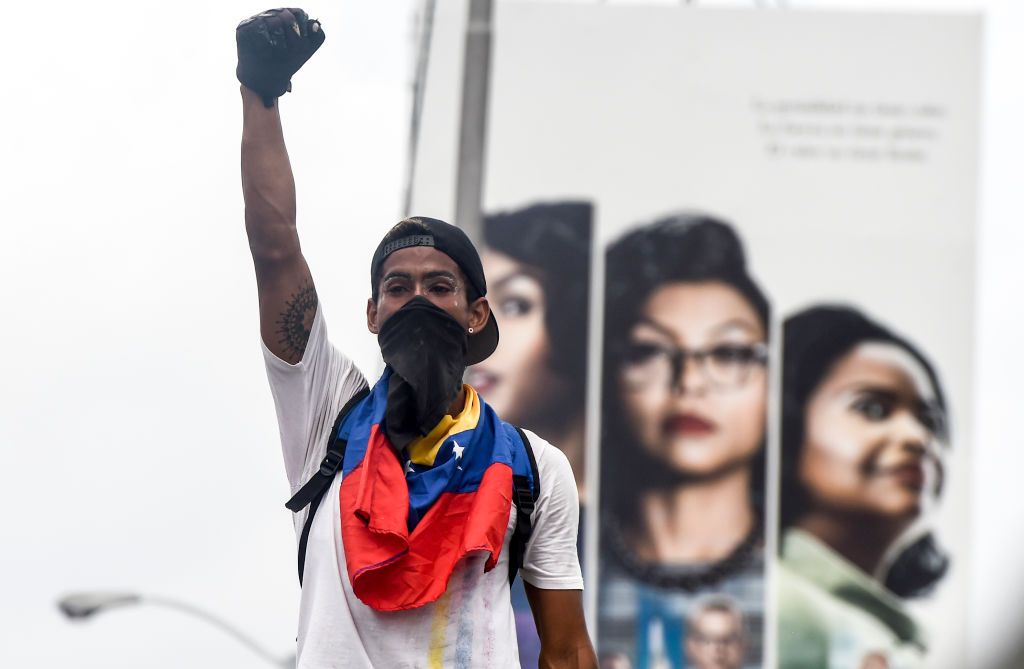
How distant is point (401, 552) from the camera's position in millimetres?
3590

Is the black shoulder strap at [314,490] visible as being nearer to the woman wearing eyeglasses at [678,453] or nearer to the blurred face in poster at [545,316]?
the blurred face in poster at [545,316]

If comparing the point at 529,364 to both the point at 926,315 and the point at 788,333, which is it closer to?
the point at 788,333

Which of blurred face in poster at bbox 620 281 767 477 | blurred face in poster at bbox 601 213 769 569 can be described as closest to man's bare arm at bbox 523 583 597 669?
blurred face in poster at bbox 601 213 769 569

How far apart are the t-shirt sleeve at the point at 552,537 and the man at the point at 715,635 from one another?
84.4 feet

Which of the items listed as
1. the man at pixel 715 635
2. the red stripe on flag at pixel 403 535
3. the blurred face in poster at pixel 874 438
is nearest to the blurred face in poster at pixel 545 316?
the man at pixel 715 635

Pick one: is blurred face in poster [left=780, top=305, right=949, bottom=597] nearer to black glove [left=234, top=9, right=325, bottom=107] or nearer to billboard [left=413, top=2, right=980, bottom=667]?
billboard [left=413, top=2, right=980, bottom=667]

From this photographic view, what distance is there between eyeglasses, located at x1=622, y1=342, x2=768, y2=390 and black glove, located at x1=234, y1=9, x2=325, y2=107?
25846mm

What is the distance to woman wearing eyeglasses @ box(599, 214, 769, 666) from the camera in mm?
29172

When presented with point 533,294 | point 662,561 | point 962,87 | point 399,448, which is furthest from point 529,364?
point 399,448

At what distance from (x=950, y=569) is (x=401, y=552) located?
28296 mm

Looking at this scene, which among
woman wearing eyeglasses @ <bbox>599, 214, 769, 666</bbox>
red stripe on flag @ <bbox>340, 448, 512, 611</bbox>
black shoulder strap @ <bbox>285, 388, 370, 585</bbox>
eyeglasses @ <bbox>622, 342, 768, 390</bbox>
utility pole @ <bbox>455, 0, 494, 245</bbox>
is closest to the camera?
red stripe on flag @ <bbox>340, 448, 512, 611</bbox>

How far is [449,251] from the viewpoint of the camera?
13.0ft

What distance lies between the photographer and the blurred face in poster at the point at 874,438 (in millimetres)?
29469

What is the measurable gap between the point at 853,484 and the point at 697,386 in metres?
3.05
